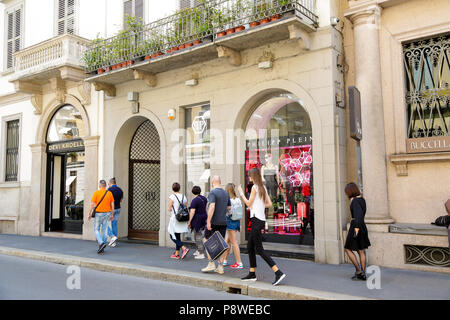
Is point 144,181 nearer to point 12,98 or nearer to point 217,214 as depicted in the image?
point 217,214

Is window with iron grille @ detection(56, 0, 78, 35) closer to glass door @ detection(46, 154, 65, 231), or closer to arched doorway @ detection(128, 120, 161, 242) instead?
glass door @ detection(46, 154, 65, 231)

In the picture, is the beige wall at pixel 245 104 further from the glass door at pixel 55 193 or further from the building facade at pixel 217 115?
the glass door at pixel 55 193

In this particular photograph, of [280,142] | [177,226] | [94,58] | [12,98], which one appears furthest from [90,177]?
[280,142]

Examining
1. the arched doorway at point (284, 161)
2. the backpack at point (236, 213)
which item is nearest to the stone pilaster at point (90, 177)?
the arched doorway at point (284, 161)

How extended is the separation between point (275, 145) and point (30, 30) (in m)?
11.6

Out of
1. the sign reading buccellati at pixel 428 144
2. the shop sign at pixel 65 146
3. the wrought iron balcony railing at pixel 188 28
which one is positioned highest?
the wrought iron balcony railing at pixel 188 28

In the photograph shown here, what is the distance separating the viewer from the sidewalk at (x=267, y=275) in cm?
610

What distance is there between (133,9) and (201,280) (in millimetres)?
9458

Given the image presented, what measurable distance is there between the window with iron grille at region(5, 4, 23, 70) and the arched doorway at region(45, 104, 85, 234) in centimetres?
388

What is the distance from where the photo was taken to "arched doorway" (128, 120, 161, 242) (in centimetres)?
1352

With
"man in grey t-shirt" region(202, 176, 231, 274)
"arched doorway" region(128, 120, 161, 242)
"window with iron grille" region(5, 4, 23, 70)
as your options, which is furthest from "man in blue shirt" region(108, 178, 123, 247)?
"window with iron grille" region(5, 4, 23, 70)

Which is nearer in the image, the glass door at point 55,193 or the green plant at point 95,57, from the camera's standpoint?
the green plant at point 95,57

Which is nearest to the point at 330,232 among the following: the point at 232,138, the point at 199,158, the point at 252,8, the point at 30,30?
the point at 232,138

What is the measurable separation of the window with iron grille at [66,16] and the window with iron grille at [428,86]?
11464mm
